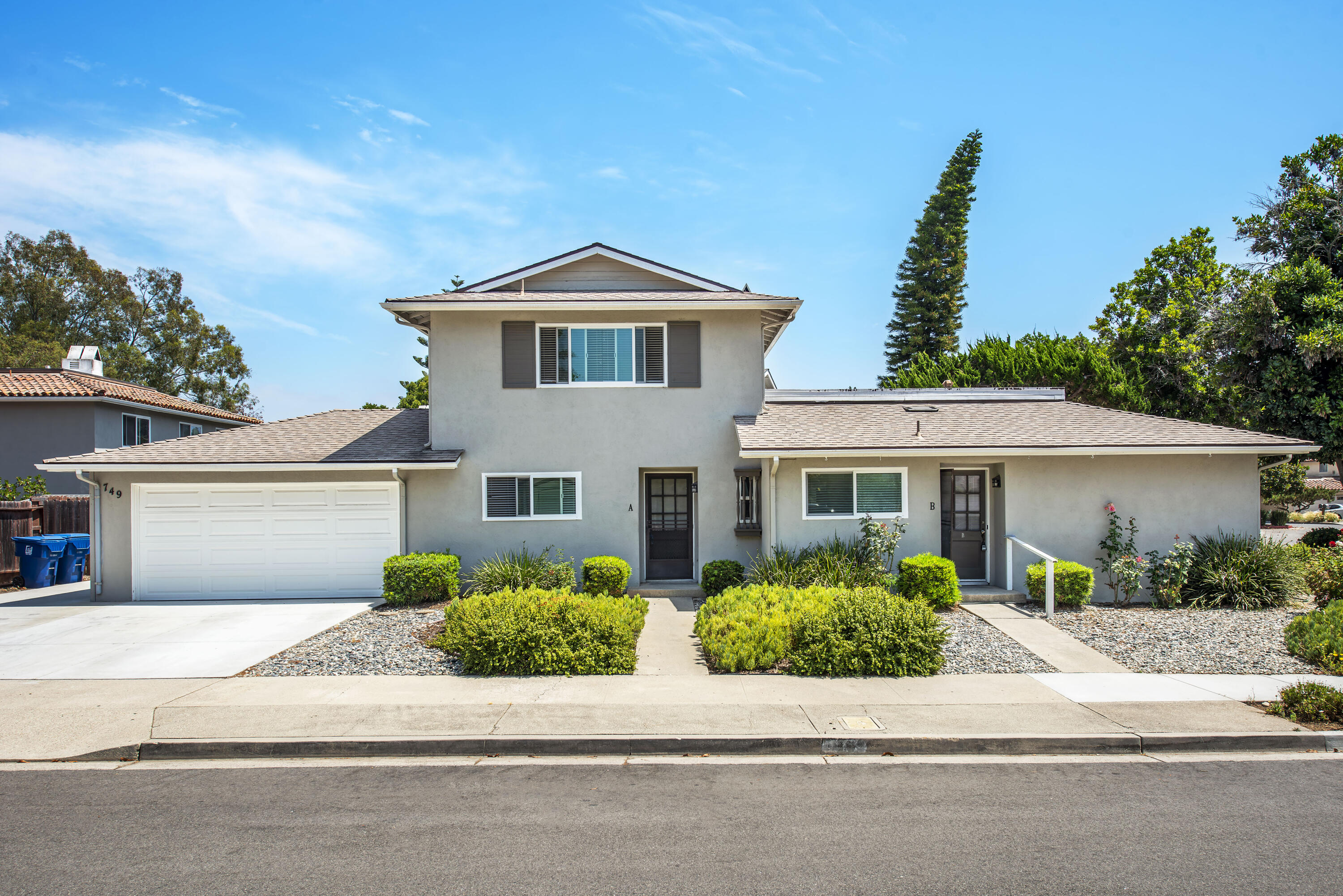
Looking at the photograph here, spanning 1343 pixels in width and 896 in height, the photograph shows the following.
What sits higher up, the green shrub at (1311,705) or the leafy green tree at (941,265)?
the leafy green tree at (941,265)

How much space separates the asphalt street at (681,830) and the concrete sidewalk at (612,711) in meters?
0.43

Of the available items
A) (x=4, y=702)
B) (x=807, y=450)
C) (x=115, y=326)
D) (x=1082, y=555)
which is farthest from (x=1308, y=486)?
(x=115, y=326)

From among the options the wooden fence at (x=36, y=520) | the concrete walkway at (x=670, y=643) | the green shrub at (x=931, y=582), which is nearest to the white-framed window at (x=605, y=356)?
the concrete walkway at (x=670, y=643)

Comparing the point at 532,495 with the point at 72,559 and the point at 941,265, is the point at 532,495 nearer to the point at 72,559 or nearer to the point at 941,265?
the point at 72,559

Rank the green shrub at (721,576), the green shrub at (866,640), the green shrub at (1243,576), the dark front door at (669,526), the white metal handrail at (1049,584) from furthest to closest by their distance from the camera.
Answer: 1. the dark front door at (669,526)
2. the green shrub at (721,576)
3. the green shrub at (1243,576)
4. the white metal handrail at (1049,584)
5. the green shrub at (866,640)

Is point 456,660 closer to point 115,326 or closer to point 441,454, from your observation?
point 441,454

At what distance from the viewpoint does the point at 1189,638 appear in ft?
33.4

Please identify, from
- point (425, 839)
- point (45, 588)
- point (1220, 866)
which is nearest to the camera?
point (1220, 866)

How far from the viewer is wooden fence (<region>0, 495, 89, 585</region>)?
16203 mm

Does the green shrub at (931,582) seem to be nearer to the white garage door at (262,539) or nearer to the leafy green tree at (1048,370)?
the white garage door at (262,539)

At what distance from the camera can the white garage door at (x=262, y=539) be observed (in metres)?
13.9

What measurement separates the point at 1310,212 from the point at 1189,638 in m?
13.0

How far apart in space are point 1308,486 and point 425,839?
52419 millimetres

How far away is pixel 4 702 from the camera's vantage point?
308 inches
